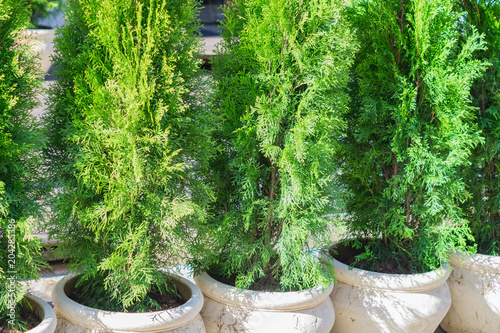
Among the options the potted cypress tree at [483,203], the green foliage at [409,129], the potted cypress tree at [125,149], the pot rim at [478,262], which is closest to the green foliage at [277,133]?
the potted cypress tree at [125,149]

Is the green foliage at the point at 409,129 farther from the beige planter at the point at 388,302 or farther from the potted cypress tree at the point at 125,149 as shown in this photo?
the potted cypress tree at the point at 125,149

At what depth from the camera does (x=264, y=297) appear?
2.88m

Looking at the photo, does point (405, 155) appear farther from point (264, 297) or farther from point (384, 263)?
point (264, 297)

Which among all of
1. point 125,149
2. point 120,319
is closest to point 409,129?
point 125,149

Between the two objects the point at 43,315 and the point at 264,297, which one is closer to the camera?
the point at 43,315

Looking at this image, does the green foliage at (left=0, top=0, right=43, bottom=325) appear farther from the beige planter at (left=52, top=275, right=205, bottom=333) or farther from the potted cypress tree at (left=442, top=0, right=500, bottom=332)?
the potted cypress tree at (left=442, top=0, right=500, bottom=332)

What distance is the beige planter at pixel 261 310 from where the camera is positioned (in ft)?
9.41

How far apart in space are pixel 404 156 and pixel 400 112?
306 millimetres

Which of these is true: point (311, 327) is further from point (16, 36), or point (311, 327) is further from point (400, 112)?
point (16, 36)

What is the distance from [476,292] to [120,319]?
2873mm

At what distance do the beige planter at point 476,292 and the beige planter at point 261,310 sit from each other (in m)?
1.50

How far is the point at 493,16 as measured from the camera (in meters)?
3.81

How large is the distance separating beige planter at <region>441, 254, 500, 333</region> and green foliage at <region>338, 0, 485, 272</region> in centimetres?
46

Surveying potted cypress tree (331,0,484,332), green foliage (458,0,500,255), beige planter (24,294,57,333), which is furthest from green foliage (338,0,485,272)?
beige planter (24,294,57,333)
